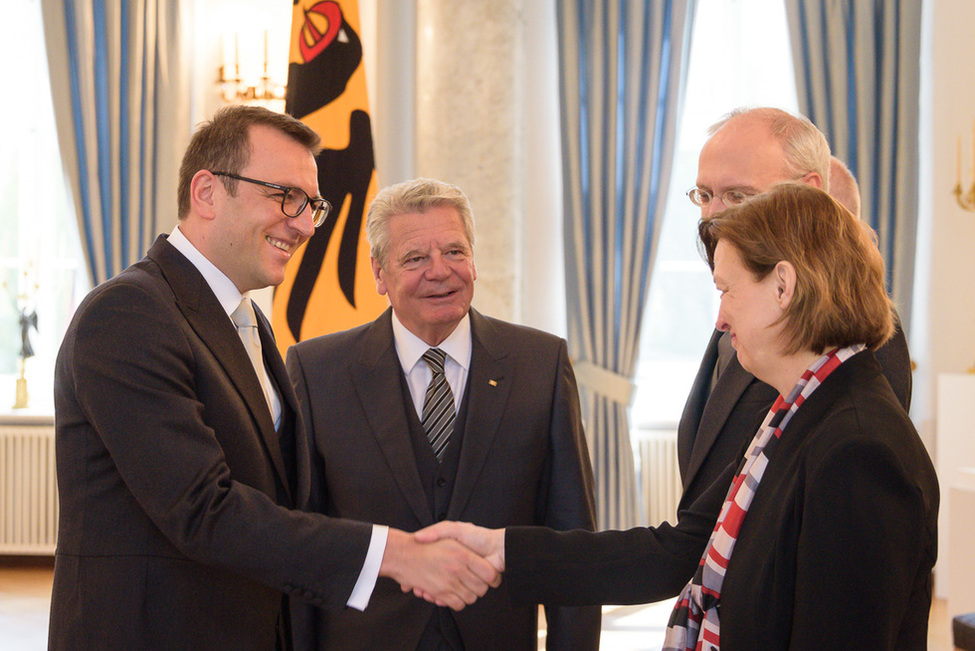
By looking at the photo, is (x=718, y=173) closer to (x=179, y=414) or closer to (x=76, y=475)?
(x=179, y=414)

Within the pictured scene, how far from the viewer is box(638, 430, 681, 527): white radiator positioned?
6.45 meters

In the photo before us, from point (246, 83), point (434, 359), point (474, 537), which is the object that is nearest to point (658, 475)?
point (246, 83)

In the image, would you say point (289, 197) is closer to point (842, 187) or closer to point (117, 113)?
point (842, 187)

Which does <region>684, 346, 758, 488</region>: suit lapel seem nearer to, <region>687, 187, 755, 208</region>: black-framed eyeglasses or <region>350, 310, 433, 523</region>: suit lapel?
<region>687, 187, 755, 208</region>: black-framed eyeglasses

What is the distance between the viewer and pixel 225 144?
211cm

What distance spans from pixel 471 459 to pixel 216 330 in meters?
0.78

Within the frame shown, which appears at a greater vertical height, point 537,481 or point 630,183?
point 630,183

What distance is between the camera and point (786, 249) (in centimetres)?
154

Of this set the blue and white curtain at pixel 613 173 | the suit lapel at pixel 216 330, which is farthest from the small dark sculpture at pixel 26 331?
the suit lapel at pixel 216 330

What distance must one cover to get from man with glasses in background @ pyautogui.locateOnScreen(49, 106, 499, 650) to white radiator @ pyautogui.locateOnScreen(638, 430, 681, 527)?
4.49 m

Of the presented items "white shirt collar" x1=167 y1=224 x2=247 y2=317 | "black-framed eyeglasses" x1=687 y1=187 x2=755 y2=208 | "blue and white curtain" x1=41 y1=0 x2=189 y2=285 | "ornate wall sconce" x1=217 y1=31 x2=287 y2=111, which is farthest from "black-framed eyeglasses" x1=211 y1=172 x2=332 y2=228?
"blue and white curtain" x1=41 y1=0 x2=189 y2=285

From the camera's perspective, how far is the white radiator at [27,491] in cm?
650

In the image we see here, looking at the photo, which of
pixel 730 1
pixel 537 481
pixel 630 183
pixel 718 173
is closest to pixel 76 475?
pixel 537 481

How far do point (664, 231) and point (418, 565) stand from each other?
5.13 meters
